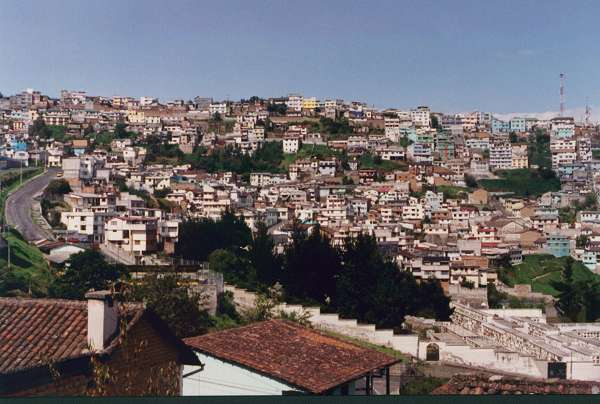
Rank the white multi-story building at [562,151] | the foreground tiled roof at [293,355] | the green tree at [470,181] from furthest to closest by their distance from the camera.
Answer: the green tree at [470,181]
the white multi-story building at [562,151]
the foreground tiled roof at [293,355]

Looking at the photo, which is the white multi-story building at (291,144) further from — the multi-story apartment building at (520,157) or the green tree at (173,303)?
the green tree at (173,303)

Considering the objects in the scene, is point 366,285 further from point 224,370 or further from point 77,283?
point 224,370

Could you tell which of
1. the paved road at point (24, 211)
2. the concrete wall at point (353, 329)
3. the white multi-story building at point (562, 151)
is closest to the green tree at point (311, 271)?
the concrete wall at point (353, 329)

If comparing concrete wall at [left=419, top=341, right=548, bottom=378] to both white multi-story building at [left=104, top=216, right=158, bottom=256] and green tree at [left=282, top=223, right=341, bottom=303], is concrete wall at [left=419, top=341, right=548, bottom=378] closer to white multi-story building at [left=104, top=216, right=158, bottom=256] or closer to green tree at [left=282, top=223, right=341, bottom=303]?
green tree at [left=282, top=223, right=341, bottom=303]

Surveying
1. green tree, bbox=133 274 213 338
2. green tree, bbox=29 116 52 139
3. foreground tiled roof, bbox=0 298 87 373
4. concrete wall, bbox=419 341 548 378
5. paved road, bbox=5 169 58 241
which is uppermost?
green tree, bbox=29 116 52 139

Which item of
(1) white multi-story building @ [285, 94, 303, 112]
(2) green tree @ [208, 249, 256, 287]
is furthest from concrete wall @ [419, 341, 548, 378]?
(1) white multi-story building @ [285, 94, 303, 112]

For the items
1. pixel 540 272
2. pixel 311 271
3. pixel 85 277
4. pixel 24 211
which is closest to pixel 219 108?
pixel 540 272
